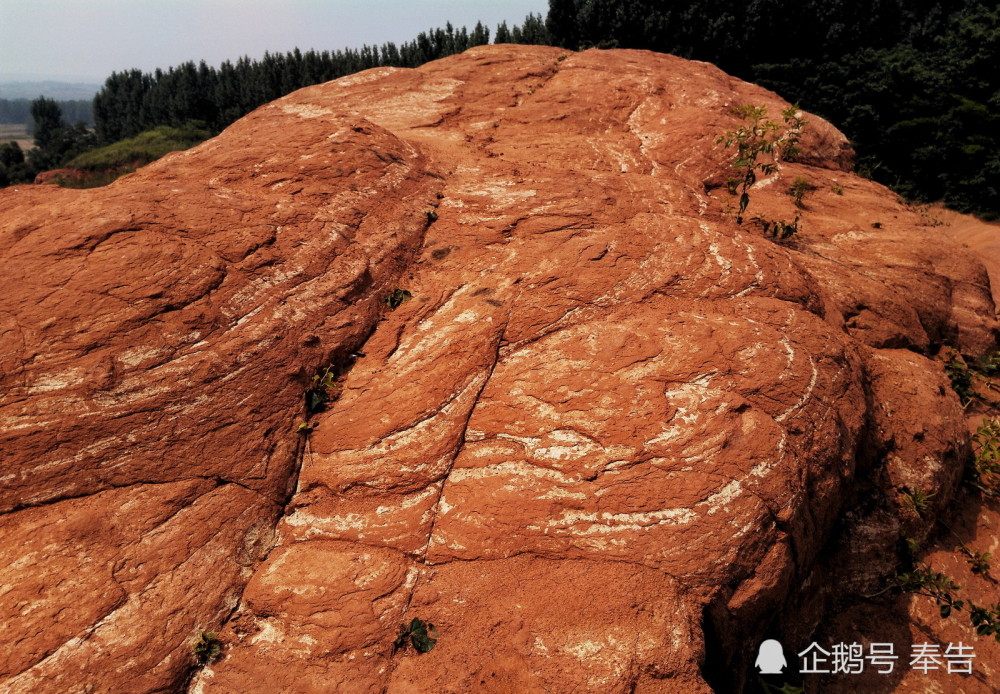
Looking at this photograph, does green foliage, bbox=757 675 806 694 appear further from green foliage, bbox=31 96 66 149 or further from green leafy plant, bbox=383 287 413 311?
green foliage, bbox=31 96 66 149

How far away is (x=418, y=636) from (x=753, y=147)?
686 cm

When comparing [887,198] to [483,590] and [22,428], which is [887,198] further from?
[22,428]

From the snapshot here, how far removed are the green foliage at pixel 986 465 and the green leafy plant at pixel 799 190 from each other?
3.77 m

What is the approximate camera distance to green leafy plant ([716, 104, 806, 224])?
7.01 metres

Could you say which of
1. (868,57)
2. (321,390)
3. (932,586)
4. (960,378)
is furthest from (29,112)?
(932,586)

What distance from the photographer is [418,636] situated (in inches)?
143

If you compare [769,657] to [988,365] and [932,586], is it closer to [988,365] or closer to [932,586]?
[932,586]

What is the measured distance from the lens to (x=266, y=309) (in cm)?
474

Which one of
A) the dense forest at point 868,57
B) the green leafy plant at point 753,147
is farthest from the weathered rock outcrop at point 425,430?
the dense forest at point 868,57

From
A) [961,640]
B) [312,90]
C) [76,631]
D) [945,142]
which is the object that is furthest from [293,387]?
[945,142]

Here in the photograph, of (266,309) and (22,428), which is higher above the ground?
(266,309)

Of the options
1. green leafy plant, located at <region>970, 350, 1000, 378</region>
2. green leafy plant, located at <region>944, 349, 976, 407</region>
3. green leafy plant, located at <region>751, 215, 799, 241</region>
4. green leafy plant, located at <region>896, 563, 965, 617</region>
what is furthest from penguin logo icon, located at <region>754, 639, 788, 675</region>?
green leafy plant, located at <region>970, 350, 1000, 378</region>

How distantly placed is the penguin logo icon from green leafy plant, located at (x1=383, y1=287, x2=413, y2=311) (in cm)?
436

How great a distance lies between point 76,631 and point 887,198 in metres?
11.9
